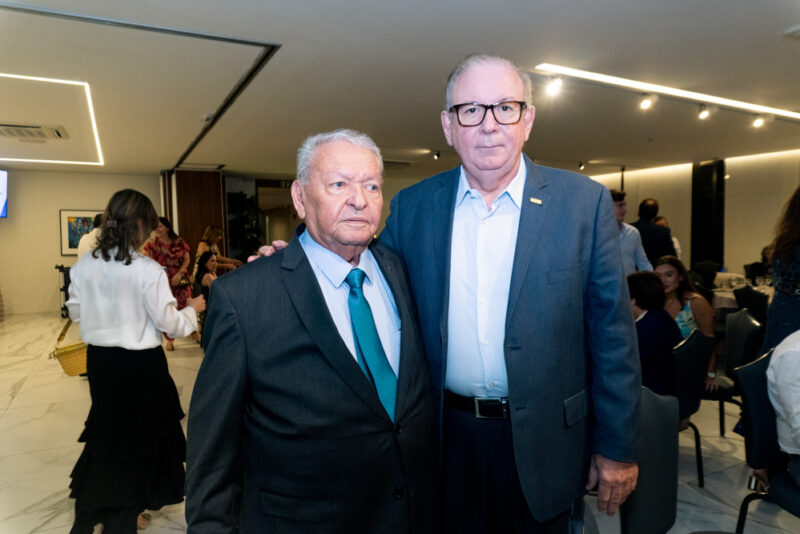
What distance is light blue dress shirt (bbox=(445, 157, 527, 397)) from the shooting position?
1.42m

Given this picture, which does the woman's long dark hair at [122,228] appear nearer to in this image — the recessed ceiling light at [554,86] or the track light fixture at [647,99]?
the recessed ceiling light at [554,86]

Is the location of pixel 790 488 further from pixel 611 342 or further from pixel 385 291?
pixel 385 291

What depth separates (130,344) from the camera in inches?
96.4

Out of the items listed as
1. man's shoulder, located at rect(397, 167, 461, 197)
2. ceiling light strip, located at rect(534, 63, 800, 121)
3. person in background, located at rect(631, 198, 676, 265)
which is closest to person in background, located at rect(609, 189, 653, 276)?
person in background, located at rect(631, 198, 676, 265)

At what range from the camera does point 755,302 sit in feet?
15.7

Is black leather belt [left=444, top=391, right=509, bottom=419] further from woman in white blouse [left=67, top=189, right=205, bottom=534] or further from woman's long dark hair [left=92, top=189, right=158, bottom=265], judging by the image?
woman's long dark hair [left=92, top=189, right=158, bottom=265]

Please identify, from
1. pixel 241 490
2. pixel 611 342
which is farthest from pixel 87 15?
pixel 611 342

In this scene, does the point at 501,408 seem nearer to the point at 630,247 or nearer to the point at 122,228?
the point at 122,228

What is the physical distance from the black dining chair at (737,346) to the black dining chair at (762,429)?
3.66ft

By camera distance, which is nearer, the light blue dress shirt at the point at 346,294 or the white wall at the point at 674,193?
the light blue dress shirt at the point at 346,294

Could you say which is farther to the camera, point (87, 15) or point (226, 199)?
point (226, 199)

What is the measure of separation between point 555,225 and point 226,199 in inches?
479

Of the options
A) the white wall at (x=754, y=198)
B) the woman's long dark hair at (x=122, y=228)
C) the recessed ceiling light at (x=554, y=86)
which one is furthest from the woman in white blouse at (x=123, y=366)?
the white wall at (x=754, y=198)

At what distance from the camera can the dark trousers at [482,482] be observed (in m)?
1.43
